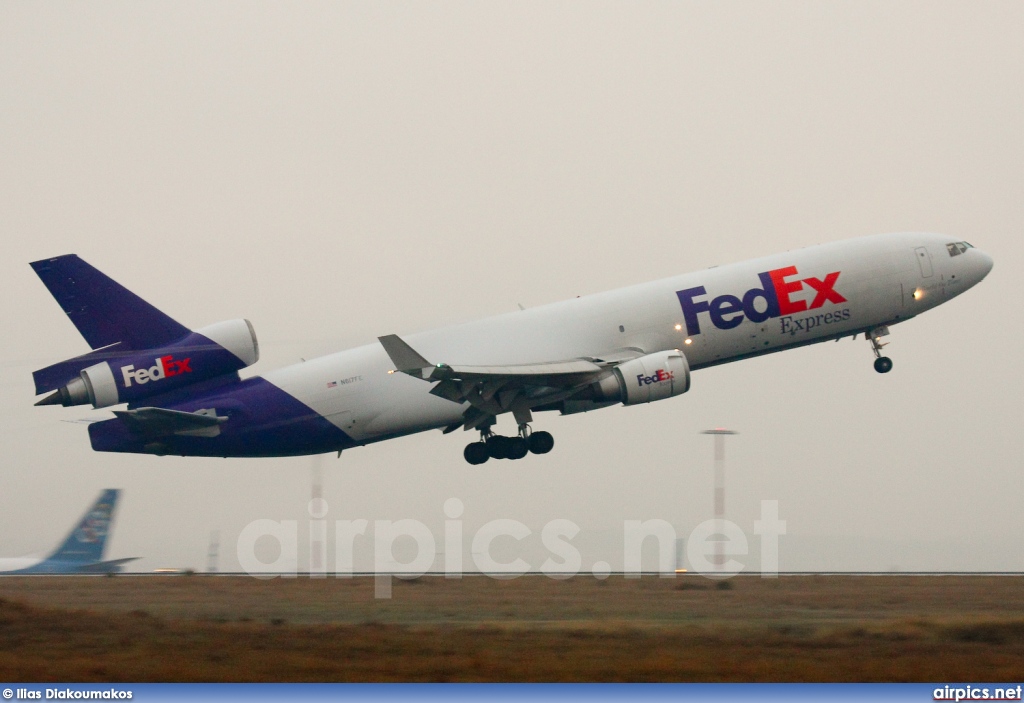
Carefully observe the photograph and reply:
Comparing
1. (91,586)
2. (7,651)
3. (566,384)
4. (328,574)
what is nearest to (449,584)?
(328,574)

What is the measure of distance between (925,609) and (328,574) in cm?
2287

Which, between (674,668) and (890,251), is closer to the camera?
(674,668)

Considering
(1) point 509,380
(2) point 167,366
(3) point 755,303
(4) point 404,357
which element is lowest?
(1) point 509,380

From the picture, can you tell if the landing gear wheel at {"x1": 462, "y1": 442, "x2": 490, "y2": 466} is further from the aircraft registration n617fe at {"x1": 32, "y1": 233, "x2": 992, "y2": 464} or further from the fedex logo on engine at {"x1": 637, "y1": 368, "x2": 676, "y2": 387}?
the fedex logo on engine at {"x1": 637, "y1": 368, "x2": 676, "y2": 387}

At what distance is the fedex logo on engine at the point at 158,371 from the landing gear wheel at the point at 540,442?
41.3 ft

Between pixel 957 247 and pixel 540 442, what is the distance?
17382 mm

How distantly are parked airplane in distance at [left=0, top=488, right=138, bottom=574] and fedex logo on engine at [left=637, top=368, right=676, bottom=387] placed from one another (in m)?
23.5

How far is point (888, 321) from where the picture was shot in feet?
147

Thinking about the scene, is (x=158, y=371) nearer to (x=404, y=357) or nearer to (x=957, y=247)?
(x=404, y=357)

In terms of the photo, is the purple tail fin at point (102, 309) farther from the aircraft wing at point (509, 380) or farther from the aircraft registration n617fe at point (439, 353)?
the aircraft wing at point (509, 380)

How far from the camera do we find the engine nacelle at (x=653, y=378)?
40.6 meters

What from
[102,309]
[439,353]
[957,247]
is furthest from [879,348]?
[102,309]

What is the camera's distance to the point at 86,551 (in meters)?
50.4

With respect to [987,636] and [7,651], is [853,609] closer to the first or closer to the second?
[987,636]
